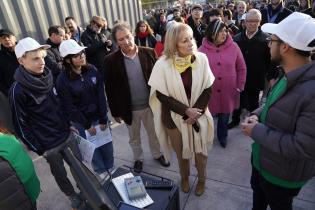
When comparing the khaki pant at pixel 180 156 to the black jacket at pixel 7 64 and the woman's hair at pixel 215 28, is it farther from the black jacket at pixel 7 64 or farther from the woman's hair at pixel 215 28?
the black jacket at pixel 7 64

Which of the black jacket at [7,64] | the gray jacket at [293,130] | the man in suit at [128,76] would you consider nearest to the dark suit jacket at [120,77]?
the man in suit at [128,76]

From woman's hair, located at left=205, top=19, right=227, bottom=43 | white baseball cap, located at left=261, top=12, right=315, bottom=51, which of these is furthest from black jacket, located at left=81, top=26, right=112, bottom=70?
white baseball cap, located at left=261, top=12, right=315, bottom=51

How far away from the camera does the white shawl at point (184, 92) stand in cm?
229

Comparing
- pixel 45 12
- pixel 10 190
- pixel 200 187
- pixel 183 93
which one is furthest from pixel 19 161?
pixel 45 12

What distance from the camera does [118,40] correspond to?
2566mm

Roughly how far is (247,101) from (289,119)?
2737 millimetres

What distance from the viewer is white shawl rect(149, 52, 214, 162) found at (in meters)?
2.29

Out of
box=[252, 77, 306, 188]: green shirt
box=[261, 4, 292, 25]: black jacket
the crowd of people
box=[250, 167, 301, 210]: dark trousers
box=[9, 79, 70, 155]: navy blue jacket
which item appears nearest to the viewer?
the crowd of people

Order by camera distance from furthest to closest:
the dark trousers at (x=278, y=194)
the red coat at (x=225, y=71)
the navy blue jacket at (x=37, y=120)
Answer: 1. the red coat at (x=225, y=71)
2. the navy blue jacket at (x=37, y=120)
3. the dark trousers at (x=278, y=194)

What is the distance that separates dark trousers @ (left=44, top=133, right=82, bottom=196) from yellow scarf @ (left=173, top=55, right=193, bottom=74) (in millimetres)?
1266

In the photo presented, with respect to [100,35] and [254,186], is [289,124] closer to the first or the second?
[254,186]

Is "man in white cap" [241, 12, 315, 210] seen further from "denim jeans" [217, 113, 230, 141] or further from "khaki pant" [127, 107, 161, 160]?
"denim jeans" [217, 113, 230, 141]

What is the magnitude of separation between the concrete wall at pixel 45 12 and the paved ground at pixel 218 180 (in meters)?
2.32

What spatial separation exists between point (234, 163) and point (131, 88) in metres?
1.68
